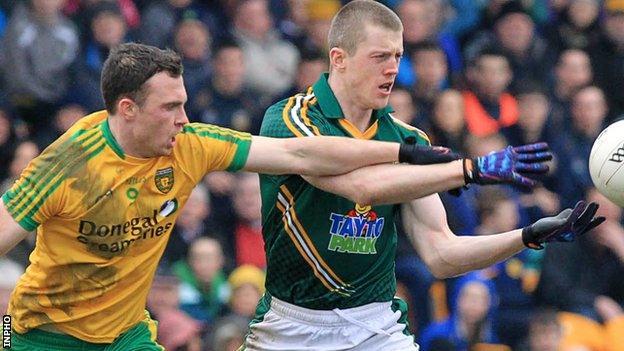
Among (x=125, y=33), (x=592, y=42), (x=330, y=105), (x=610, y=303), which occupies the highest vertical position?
(x=330, y=105)

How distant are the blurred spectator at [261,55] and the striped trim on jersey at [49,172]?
528 centimetres

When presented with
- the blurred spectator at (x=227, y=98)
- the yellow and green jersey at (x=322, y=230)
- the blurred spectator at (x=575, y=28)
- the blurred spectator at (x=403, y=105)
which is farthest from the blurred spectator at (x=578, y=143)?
the yellow and green jersey at (x=322, y=230)

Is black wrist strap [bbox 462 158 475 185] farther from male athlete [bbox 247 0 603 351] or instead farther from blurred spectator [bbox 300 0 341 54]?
blurred spectator [bbox 300 0 341 54]

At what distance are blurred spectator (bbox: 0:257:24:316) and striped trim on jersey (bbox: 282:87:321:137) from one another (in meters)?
3.31

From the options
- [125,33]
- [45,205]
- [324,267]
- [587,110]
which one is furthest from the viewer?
[587,110]

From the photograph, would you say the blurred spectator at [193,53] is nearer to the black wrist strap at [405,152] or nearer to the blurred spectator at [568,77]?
the blurred spectator at [568,77]

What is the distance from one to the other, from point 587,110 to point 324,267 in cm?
648

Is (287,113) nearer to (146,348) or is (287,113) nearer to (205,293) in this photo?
(146,348)

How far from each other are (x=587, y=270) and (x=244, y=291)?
317cm

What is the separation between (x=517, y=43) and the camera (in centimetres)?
1397

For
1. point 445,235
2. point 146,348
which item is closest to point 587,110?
point 445,235

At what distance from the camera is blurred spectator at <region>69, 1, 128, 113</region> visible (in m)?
11.5

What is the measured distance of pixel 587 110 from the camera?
45.0 feet

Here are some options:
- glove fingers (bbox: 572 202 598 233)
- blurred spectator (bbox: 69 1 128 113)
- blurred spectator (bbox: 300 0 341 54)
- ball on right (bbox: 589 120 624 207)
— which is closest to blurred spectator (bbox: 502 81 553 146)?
blurred spectator (bbox: 300 0 341 54)
